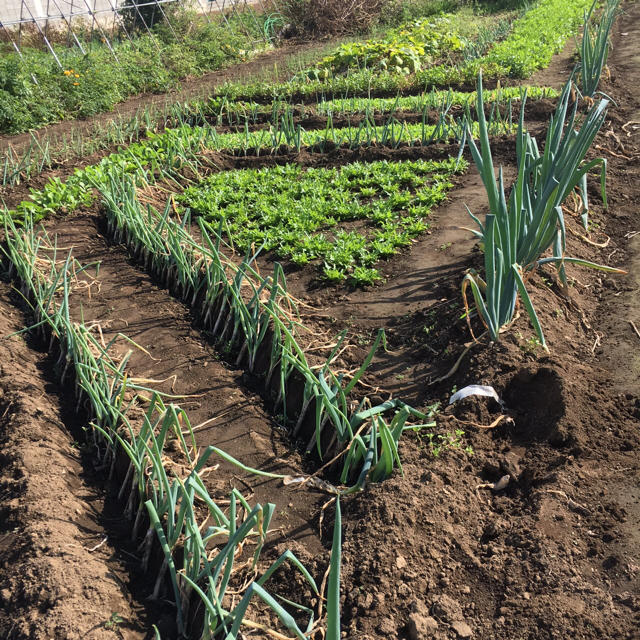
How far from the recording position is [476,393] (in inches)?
116

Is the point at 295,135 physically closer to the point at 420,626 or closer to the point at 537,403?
the point at 537,403

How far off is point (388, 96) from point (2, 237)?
20.3 ft

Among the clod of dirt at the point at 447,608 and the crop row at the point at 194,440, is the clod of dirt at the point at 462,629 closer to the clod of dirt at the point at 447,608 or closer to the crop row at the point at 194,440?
the clod of dirt at the point at 447,608

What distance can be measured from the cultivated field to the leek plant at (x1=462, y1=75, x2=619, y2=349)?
0.06ft

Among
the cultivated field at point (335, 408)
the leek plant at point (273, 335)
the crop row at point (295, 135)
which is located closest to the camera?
the cultivated field at point (335, 408)

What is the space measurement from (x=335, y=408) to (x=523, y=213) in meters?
1.42

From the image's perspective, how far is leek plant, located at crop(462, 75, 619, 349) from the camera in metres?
2.89

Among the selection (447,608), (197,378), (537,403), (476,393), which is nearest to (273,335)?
(197,378)

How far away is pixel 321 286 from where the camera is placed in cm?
431

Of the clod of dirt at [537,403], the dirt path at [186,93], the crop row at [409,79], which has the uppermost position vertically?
the dirt path at [186,93]

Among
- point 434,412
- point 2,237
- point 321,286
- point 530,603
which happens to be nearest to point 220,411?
point 434,412

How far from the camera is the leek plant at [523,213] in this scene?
2.89 m

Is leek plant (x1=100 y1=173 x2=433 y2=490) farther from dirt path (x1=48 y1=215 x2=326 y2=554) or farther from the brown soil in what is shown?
the brown soil

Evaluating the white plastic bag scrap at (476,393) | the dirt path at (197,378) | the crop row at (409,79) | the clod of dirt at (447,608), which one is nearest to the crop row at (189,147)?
the dirt path at (197,378)
